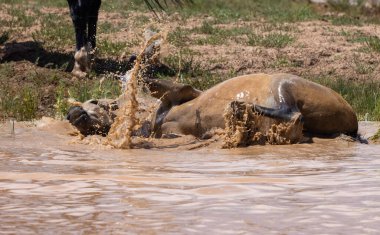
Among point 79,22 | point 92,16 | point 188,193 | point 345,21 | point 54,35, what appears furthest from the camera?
point 345,21

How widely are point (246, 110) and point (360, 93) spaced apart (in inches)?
141

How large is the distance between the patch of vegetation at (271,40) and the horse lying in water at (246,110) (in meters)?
6.37

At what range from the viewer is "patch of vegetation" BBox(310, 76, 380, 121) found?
32.6 ft

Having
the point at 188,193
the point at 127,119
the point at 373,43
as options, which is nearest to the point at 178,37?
the point at 373,43

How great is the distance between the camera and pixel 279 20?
17.0 metres

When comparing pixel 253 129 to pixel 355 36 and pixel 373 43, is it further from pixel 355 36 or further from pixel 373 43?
pixel 355 36

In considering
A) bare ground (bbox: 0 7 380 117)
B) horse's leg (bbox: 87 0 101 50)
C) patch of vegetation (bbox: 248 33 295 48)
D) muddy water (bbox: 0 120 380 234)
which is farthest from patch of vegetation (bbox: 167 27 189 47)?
muddy water (bbox: 0 120 380 234)

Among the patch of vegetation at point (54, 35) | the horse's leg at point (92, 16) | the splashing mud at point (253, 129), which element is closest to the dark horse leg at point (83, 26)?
the horse's leg at point (92, 16)

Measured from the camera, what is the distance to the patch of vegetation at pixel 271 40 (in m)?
14.6

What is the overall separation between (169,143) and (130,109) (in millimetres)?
454

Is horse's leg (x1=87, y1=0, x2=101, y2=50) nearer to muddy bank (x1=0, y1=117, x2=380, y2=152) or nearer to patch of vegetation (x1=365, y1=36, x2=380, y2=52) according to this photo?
patch of vegetation (x1=365, y1=36, x2=380, y2=52)

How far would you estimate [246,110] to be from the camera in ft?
24.9

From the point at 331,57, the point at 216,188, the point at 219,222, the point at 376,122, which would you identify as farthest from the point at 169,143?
the point at 331,57

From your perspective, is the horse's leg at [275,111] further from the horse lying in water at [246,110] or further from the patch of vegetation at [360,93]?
the patch of vegetation at [360,93]
